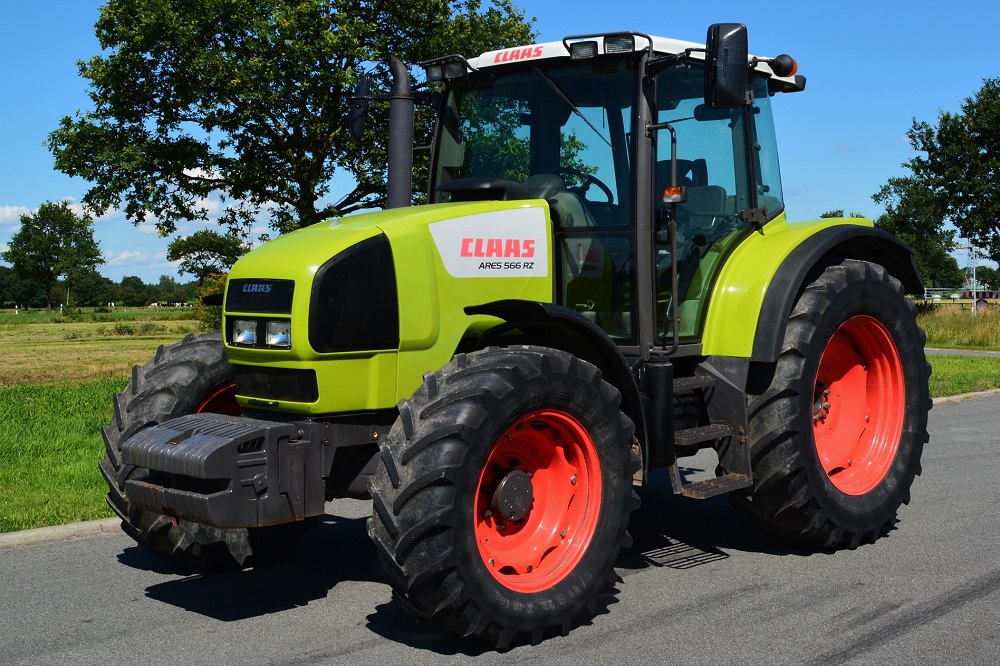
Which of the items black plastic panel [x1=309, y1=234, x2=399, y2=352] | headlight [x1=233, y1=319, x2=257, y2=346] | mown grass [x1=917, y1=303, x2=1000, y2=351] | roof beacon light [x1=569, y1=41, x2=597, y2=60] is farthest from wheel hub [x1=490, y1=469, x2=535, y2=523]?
mown grass [x1=917, y1=303, x2=1000, y2=351]

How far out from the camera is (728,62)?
488 cm

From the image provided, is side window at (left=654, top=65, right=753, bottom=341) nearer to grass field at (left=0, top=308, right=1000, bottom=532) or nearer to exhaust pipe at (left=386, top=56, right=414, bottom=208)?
exhaust pipe at (left=386, top=56, right=414, bottom=208)

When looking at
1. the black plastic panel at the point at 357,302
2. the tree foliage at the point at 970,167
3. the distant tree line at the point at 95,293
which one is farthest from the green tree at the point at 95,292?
the black plastic panel at the point at 357,302

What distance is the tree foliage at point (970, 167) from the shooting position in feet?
114

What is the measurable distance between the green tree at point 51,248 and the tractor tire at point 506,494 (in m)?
89.5

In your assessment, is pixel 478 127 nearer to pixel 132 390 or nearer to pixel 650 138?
pixel 650 138

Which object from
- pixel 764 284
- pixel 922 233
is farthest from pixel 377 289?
pixel 922 233

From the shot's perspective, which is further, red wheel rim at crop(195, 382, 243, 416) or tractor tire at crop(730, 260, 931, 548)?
tractor tire at crop(730, 260, 931, 548)

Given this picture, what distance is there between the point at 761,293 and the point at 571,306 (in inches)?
43.5

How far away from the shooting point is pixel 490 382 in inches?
168

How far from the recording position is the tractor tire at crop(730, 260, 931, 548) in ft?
18.5

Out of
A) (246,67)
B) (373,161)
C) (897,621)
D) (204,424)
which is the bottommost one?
(897,621)

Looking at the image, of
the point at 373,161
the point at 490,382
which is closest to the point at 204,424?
the point at 490,382

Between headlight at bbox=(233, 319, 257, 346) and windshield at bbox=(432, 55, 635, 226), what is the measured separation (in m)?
1.56
